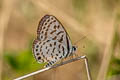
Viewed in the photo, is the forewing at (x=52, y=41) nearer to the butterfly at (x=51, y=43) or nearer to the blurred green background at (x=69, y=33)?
the butterfly at (x=51, y=43)

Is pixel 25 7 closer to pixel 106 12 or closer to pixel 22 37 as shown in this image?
pixel 22 37

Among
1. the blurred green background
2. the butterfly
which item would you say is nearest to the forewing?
the butterfly

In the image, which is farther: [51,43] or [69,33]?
[69,33]

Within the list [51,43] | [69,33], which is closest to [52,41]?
[51,43]

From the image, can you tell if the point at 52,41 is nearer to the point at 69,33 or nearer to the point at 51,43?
the point at 51,43
